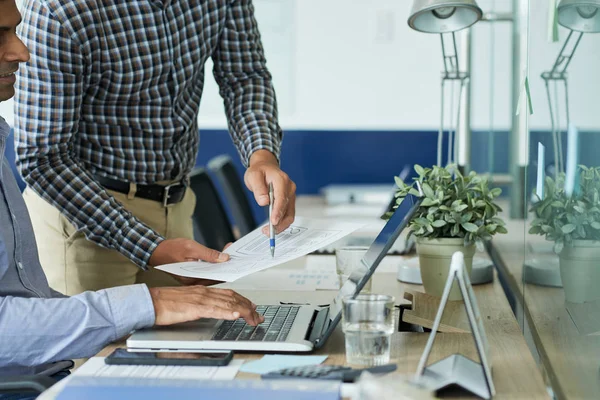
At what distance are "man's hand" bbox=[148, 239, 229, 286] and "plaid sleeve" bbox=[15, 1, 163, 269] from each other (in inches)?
1.0

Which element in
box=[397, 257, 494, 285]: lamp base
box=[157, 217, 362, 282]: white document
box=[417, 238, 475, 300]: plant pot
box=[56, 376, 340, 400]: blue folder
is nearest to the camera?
box=[56, 376, 340, 400]: blue folder

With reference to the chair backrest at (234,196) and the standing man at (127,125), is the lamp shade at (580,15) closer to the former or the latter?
the standing man at (127,125)

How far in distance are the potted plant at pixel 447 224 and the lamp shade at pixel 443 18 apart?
1.21 feet

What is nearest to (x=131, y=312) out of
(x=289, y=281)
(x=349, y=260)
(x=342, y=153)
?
(x=349, y=260)

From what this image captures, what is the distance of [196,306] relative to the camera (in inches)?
50.6

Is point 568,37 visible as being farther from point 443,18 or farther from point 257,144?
point 257,144

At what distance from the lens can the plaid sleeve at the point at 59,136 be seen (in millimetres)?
1757

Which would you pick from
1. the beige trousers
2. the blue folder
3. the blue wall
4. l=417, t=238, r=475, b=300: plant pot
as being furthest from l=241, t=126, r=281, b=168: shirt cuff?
the blue wall

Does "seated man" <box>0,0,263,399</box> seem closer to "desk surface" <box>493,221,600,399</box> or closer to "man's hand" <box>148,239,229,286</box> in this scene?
"man's hand" <box>148,239,229,286</box>

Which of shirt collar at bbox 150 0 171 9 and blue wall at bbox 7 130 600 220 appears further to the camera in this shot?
blue wall at bbox 7 130 600 220

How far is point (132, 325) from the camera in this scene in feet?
4.24

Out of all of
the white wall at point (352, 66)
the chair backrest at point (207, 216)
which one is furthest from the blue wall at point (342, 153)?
the chair backrest at point (207, 216)

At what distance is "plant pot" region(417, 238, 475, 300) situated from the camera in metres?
1.64

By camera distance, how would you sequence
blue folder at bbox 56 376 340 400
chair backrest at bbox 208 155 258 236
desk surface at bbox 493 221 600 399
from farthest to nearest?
chair backrest at bbox 208 155 258 236, desk surface at bbox 493 221 600 399, blue folder at bbox 56 376 340 400
